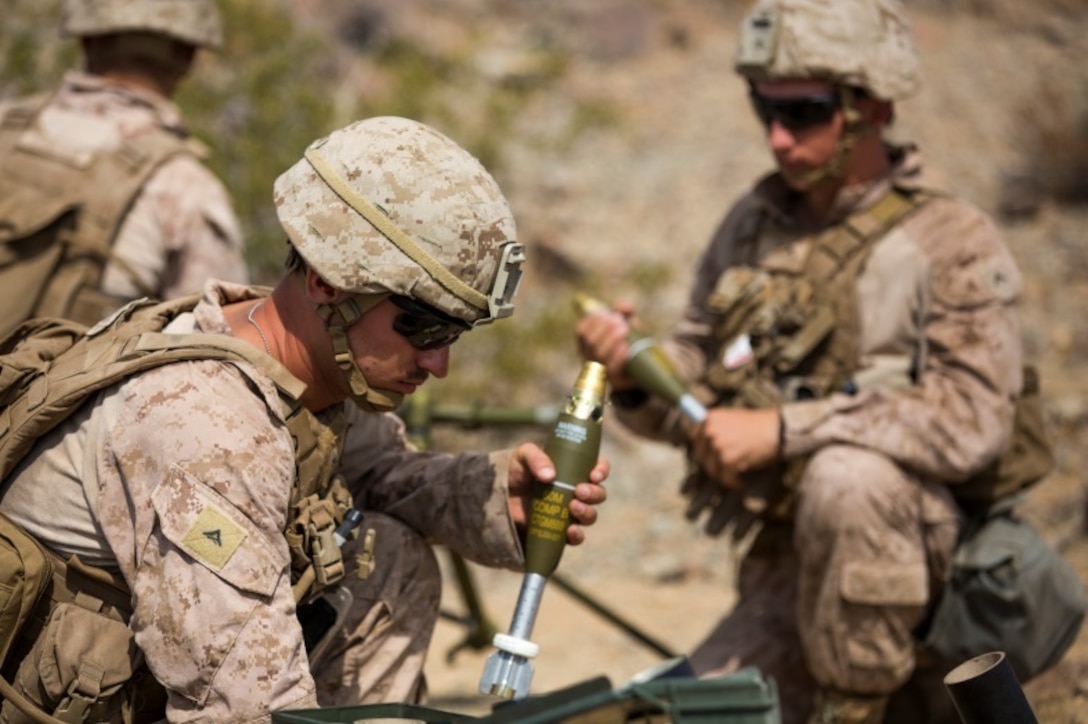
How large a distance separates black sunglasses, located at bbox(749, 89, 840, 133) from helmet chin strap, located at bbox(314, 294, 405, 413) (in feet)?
6.87

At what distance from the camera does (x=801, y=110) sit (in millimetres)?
4727

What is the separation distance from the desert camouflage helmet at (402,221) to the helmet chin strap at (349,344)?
59 mm

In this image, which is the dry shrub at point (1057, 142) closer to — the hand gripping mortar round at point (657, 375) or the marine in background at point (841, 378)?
the marine in background at point (841, 378)

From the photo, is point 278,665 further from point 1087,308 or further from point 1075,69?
point 1075,69

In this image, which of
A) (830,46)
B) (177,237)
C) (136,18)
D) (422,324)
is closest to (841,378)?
(830,46)

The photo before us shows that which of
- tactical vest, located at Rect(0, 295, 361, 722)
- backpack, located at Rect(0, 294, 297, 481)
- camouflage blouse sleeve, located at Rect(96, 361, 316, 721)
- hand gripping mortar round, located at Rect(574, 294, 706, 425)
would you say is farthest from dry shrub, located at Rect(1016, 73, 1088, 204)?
camouflage blouse sleeve, located at Rect(96, 361, 316, 721)

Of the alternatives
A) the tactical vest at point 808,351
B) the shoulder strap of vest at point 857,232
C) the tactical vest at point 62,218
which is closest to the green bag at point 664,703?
the tactical vest at point 808,351

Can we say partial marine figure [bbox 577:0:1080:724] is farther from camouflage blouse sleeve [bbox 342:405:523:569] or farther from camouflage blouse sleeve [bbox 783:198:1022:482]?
camouflage blouse sleeve [bbox 342:405:523:569]

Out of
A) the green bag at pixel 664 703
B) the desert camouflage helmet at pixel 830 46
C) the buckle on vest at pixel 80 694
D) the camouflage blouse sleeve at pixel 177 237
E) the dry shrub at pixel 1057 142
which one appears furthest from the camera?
the dry shrub at pixel 1057 142

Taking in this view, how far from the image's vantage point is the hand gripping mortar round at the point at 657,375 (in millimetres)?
4539

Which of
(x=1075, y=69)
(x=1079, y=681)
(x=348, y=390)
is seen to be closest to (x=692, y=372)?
(x=1079, y=681)

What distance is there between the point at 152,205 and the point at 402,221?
2.44 m

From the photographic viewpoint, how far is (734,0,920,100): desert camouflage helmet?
183 inches

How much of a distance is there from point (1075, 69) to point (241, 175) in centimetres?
738
